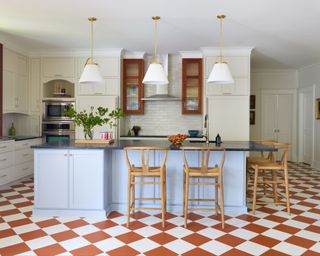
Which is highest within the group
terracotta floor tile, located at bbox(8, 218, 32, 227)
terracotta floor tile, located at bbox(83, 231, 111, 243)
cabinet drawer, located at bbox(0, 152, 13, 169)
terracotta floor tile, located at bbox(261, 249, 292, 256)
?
cabinet drawer, located at bbox(0, 152, 13, 169)

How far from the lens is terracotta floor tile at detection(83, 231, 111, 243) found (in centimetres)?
301

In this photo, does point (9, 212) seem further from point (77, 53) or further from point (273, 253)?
point (77, 53)

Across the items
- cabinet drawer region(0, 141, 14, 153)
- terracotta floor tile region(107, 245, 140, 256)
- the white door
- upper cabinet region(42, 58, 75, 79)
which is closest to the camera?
terracotta floor tile region(107, 245, 140, 256)

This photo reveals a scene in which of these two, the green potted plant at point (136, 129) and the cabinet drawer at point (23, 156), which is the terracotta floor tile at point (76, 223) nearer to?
the cabinet drawer at point (23, 156)

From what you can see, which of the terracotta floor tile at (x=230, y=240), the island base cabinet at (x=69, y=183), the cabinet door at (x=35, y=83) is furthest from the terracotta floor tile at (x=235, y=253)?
the cabinet door at (x=35, y=83)

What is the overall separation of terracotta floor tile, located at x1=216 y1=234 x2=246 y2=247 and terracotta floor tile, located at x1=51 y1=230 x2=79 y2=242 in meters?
1.53

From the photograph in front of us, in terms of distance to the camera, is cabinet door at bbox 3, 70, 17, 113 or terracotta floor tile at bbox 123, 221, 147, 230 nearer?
terracotta floor tile at bbox 123, 221, 147, 230

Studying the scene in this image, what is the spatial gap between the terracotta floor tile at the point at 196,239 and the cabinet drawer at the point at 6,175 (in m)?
3.53

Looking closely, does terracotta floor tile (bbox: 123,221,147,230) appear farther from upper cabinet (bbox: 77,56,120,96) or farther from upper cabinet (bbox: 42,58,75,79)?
upper cabinet (bbox: 42,58,75,79)

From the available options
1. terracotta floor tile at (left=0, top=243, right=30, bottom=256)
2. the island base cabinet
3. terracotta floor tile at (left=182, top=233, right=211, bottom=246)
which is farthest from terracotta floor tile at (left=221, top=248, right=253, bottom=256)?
terracotta floor tile at (left=0, top=243, right=30, bottom=256)

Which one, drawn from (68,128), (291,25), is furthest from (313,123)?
A: (68,128)

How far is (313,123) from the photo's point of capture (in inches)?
297

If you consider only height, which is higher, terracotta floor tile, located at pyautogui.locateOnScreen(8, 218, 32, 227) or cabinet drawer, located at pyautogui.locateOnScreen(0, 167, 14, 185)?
cabinet drawer, located at pyautogui.locateOnScreen(0, 167, 14, 185)

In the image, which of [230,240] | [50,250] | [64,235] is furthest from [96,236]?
[230,240]
